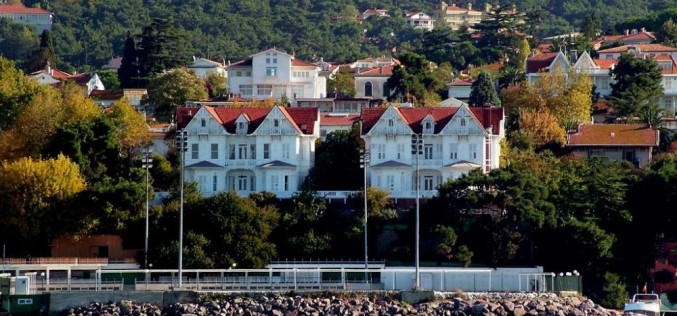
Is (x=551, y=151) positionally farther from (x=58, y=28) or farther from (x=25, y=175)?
(x=58, y=28)

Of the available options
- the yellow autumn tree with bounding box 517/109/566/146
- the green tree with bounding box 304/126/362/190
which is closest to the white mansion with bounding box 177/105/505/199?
the green tree with bounding box 304/126/362/190

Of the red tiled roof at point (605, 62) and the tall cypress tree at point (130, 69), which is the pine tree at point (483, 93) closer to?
the red tiled roof at point (605, 62)

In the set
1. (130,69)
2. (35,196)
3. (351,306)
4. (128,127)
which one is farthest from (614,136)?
(130,69)

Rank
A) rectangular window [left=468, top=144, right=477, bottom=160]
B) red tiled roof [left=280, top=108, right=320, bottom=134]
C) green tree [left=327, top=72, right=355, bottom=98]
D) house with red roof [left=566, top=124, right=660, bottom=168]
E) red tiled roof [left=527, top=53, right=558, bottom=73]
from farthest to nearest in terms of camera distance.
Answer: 1. green tree [left=327, top=72, right=355, bottom=98]
2. red tiled roof [left=527, top=53, right=558, bottom=73]
3. house with red roof [left=566, top=124, right=660, bottom=168]
4. red tiled roof [left=280, top=108, right=320, bottom=134]
5. rectangular window [left=468, top=144, right=477, bottom=160]

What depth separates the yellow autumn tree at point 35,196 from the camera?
282 ft

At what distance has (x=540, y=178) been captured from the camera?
88.8 meters

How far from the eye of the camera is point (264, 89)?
390 ft

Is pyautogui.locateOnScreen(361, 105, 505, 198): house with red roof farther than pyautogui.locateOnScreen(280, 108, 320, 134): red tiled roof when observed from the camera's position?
No

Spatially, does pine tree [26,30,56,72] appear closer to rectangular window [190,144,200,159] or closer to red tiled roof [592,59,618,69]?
red tiled roof [592,59,618,69]

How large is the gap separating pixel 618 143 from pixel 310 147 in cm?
1532

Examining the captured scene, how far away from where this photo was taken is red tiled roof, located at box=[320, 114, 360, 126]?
10212cm

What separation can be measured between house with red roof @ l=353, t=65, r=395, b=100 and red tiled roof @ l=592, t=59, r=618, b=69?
39.9 feet

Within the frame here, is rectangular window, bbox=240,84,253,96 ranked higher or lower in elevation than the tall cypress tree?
lower

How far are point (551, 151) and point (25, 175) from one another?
1018 inches
